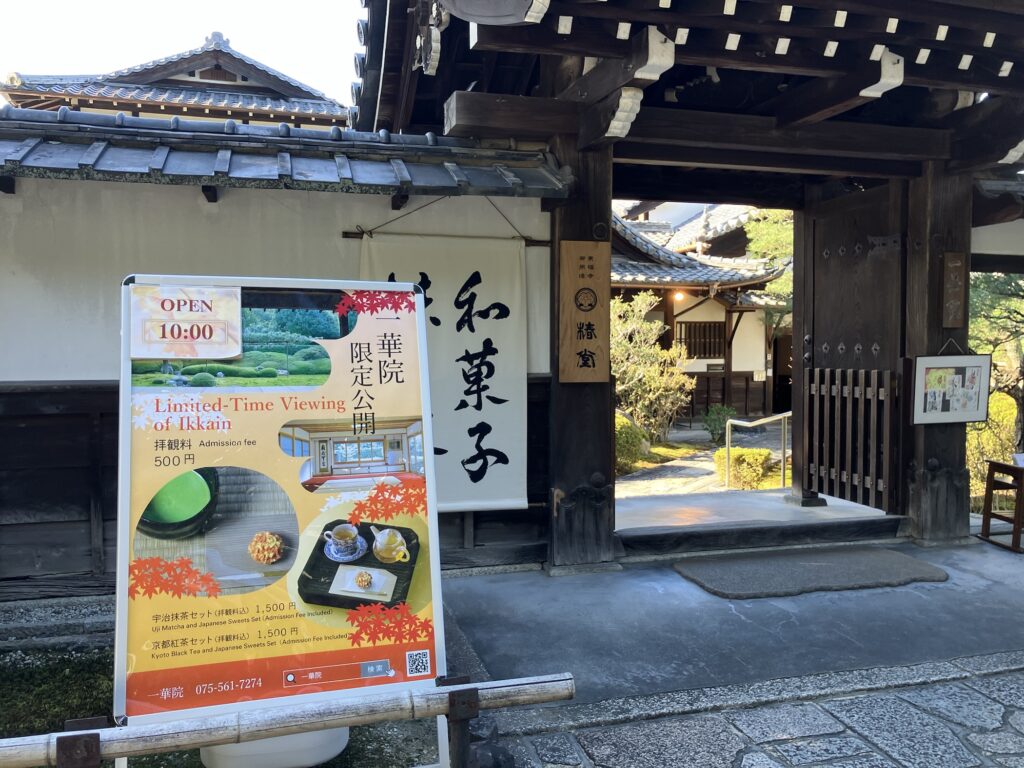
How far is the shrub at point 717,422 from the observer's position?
56.7 feet

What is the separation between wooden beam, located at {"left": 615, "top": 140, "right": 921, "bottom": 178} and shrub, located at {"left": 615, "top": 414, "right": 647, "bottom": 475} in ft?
28.1

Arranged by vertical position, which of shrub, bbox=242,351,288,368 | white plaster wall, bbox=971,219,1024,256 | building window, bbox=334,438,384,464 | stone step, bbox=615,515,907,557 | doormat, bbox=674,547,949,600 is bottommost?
doormat, bbox=674,547,949,600

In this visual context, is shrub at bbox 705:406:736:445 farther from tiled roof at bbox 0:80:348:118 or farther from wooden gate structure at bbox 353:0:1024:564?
tiled roof at bbox 0:80:348:118

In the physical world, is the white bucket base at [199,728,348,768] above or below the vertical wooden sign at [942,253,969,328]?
below

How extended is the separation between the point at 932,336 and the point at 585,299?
326 centimetres

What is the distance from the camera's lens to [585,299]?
5359mm

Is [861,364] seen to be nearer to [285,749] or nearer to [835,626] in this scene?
[835,626]

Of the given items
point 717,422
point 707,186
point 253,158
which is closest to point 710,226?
point 717,422

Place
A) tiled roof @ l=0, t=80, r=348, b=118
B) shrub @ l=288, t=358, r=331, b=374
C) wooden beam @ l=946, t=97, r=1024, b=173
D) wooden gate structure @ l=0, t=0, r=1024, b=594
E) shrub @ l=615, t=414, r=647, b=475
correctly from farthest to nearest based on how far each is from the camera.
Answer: shrub @ l=615, t=414, r=647, b=475
tiled roof @ l=0, t=80, r=348, b=118
wooden beam @ l=946, t=97, r=1024, b=173
wooden gate structure @ l=0, t=0, r=1024, b=594
shrub @ l=288, t=358, r=331, b=374

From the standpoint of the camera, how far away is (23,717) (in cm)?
363

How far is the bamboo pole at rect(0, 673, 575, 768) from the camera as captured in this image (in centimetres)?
222

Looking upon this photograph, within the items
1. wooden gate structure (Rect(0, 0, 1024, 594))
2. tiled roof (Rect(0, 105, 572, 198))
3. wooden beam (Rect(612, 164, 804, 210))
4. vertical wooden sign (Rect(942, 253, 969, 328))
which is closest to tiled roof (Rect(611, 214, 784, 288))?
wooden beam (Rect(612, 164, 804, 210))

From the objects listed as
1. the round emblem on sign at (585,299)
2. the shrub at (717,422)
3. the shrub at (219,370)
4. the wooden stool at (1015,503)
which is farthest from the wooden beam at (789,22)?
the shrub at (717,422)

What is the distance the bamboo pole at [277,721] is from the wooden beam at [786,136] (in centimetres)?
418
